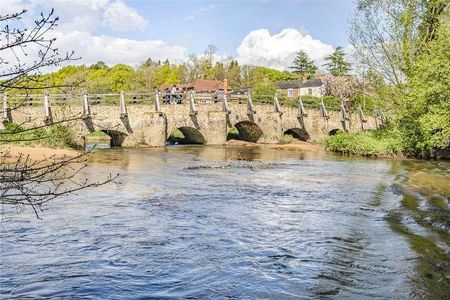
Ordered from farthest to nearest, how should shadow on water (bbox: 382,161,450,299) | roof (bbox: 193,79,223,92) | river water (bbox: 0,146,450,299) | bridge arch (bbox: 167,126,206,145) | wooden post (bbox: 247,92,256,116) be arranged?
roof (bbox: 193,79,223,92) < wooden post (bbox: 247,92,256,116) < bridge arch (bbox: 167,126,206,145) < shadow on water (bbox: 382,161,450,299) < river water (bbox: 0,146,450,299)

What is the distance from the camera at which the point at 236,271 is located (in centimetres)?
733

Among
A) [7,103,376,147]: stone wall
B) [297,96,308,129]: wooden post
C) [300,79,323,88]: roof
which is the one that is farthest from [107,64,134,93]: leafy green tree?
[297,96,308,129]: wooden post

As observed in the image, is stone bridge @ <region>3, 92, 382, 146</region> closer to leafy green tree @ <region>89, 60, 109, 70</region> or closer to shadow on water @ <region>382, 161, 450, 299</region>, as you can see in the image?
shadow on water @ <region>382, 161, 450, 299</region>

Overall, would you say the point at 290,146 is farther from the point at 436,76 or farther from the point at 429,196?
the point at 429,196

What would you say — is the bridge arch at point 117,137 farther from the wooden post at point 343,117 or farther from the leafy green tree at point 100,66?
the leafy green tree at point 100,66

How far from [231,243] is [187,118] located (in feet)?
85.3

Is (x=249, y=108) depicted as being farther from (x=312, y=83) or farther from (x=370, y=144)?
(x=312, y=83)

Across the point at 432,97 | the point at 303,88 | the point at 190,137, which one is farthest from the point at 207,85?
the point at 432,97


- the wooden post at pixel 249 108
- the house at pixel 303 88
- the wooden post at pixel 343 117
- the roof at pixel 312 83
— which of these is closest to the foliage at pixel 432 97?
the wooden post at pixel 249 108

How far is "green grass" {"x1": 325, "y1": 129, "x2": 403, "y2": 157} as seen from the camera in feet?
97.0

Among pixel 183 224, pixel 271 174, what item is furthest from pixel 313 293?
pixel 271 174

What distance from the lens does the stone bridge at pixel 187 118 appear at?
2828 cm

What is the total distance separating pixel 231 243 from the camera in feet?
29.2

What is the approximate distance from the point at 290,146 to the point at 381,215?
24.3 m
